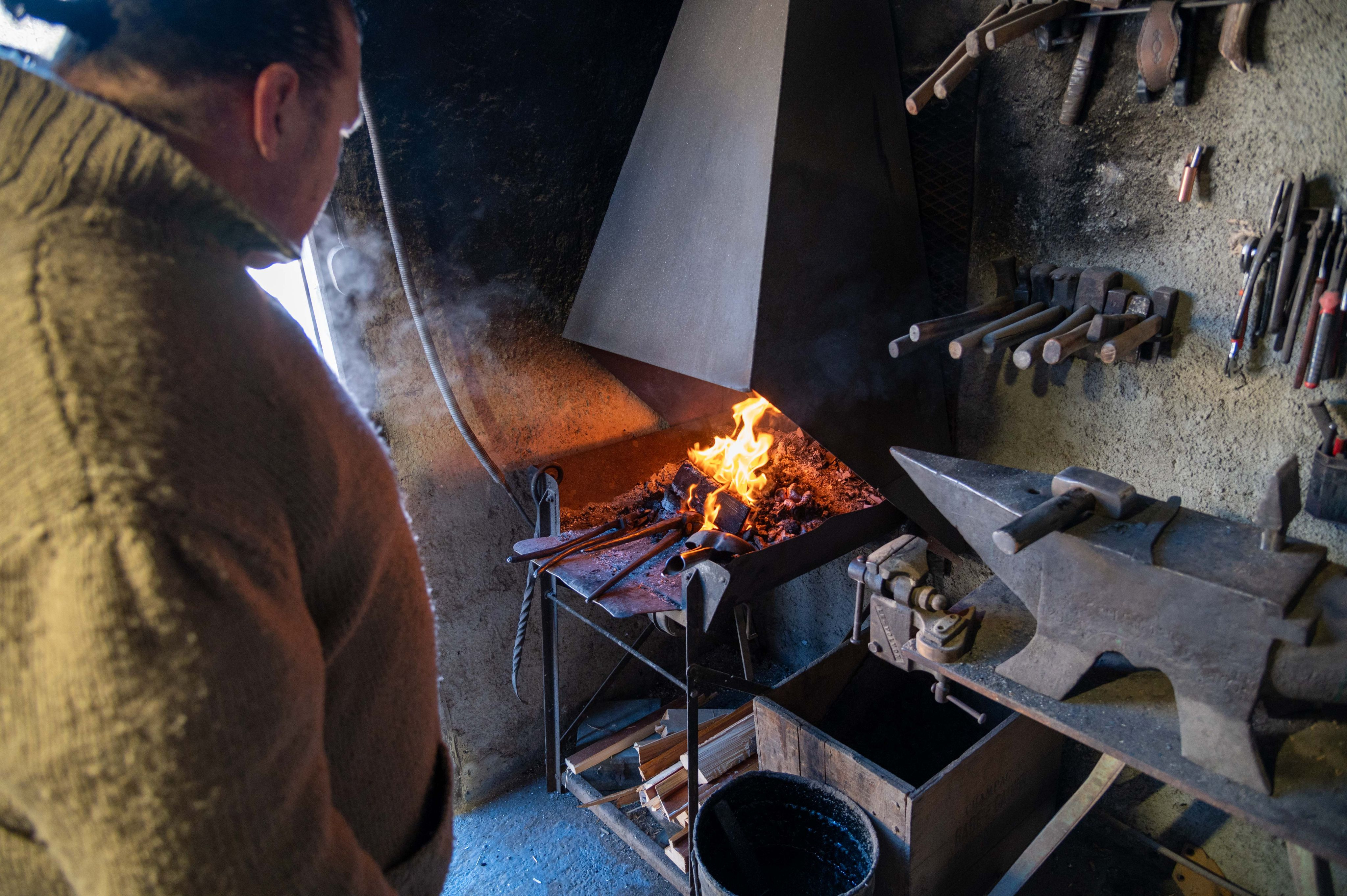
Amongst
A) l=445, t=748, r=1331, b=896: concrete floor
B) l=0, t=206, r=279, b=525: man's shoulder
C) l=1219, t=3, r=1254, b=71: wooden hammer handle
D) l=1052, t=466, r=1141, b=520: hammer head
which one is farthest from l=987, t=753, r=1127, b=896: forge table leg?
l=0, t=206, r=279, b=525: man's shoulder

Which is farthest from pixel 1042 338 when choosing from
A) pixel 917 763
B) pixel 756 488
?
pixel 917 763

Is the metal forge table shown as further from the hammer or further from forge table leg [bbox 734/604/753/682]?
the hammer

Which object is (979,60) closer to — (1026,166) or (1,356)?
(1026,166)

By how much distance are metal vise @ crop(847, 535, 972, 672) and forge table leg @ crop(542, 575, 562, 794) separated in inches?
46.2

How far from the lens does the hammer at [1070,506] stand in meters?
1.31

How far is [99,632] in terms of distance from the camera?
57 cm

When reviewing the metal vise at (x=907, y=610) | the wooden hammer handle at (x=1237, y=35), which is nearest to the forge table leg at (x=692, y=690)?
the metal vise at (x=907, y=610)

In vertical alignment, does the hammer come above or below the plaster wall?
below

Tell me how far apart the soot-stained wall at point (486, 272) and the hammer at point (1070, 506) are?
1837 millimetres

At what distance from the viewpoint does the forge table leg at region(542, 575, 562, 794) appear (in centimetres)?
266

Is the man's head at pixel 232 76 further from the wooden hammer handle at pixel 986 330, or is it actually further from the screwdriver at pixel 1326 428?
the screwdriver at pixel 1326 428

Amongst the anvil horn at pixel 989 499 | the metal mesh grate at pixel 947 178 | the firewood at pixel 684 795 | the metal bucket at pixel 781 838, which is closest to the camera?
the anvil horn at pixel 989 499

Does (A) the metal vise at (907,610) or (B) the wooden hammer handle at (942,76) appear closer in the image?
(A) the metal vise at (907,610)

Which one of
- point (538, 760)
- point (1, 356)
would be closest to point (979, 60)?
point (1, 356)
